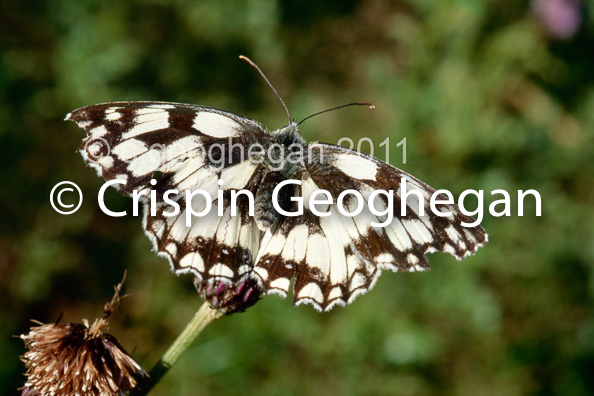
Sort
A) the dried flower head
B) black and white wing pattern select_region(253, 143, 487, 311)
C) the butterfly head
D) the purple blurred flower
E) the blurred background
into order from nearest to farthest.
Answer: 1. the dried flower head
2. black and white wing pattern select_region(253, 143, 487, 311)
3. the butterfly head
4. the blurred background
5. the purple blurred flower

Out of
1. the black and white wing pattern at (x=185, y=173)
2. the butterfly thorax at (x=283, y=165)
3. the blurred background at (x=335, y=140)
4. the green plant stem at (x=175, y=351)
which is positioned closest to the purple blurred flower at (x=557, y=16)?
the blurred background at (x=335, y=140)

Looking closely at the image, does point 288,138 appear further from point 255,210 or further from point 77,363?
point 77,363

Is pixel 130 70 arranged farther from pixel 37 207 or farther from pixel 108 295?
pixel 108 295

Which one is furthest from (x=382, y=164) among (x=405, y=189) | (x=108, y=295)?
(x=108, y=295)

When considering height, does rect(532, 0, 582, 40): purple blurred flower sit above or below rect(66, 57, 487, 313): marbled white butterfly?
above

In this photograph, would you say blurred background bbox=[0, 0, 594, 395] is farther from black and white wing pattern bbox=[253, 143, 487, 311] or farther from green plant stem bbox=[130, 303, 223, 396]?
green plant stem bbox=[130, 303, 223, 396]

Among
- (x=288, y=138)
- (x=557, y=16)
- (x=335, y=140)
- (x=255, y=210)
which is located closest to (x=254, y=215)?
(x=255, y=210)

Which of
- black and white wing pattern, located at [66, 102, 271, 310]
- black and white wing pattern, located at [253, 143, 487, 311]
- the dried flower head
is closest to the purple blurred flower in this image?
black and white wing pattern, located at [253, 143, 487, 311]

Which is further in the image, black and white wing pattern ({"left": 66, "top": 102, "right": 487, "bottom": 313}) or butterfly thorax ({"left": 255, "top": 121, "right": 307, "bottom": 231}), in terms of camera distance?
butterfly thorax ({"left": 255, "top": 121, "right": 307, "bottom": 231})
